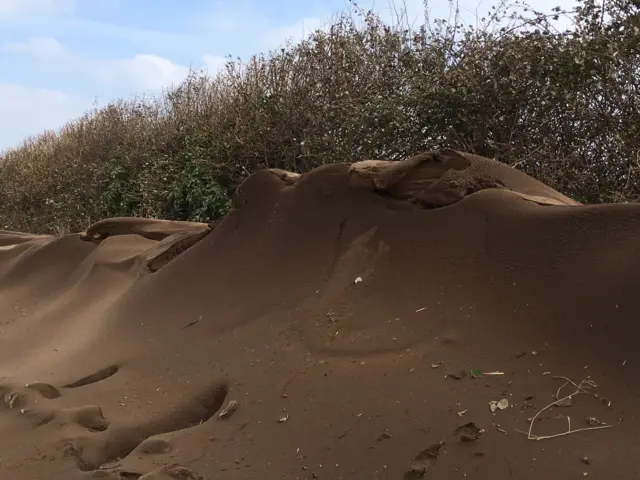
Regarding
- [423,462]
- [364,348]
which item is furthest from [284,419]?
[423,462]

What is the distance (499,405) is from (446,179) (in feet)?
4.12

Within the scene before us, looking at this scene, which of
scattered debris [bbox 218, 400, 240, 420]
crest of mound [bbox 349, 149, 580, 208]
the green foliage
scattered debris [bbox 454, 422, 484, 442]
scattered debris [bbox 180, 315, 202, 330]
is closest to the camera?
scattered debris [bbox 454, 422, 484, 442]

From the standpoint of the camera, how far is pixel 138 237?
17.9ft

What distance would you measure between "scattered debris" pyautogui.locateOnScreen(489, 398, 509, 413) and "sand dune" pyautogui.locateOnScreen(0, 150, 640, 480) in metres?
0.01

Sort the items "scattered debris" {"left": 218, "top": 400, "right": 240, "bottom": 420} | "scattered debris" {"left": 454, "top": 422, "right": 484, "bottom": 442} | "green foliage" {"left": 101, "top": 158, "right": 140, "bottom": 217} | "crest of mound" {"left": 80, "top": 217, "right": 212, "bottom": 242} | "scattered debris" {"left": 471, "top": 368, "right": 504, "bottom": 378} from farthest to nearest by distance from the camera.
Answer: "green foliage" {"left": 101, "top": 158, "right": 140, "bottom": 217} → "crest of mound" {"left": 80, "top": 217, "right": 212, "bottom": 242} → "scattered debris" {"left": 218, "top": 400, "right": 240, "bottom": 420} → "scattered debris" {"left": 471, "top": 368, "right": 504, "bottom": 378} → "scattered debris" {"left": 454, "top": 422, "right": 484, "bottom": 442}

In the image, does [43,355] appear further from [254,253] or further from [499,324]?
[499,324]

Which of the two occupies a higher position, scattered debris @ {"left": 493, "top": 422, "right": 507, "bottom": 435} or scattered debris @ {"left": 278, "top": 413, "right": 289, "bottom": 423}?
scattered debris @ {"left": 493, "top": 422, "right": 507, "bottom": 435}

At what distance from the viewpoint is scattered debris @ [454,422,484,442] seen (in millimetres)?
2072

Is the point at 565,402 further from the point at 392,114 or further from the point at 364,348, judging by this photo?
the point at 392,114

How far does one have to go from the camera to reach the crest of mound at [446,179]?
3.05 m

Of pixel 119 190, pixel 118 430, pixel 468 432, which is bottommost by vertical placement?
pixel 118 430

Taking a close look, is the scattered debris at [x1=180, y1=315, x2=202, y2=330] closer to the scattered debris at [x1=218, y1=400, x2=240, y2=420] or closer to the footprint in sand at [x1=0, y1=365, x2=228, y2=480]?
the footprint in sand at [x1=0, y1=365, x2=228, y2=480]

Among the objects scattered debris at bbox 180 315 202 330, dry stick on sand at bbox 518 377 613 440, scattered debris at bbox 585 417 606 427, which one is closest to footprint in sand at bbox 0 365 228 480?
scattered debris at bbox 180 315 202 330

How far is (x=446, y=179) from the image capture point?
10.1 feet
